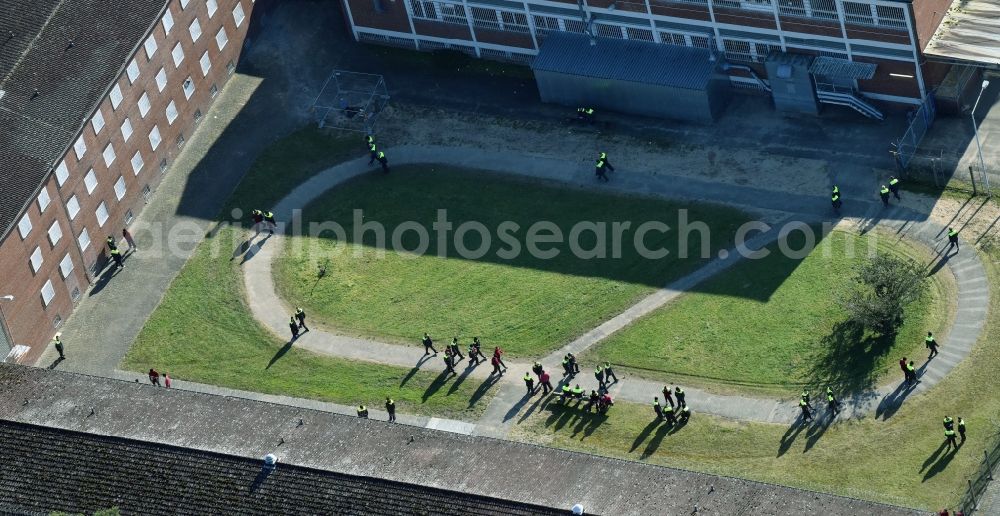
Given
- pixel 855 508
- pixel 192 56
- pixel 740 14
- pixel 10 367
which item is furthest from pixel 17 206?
pixel 855 508

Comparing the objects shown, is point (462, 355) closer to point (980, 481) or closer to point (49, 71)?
point (980, 481)

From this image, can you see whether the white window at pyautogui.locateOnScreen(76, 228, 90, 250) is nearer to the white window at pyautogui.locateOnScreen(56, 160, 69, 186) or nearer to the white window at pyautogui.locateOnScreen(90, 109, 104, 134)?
the white window at pyautogui.locateOnScreen(56, 160, 69, 186)

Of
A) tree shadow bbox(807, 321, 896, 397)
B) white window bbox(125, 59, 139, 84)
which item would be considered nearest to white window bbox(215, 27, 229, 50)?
white window bbox(125, 59, 139, 84)

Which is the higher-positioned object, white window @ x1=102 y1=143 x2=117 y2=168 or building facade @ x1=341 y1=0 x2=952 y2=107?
building facade @ x1=341 y1=0 x2=952 y2=107

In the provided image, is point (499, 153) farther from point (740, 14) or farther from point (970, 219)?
point (970, 219)

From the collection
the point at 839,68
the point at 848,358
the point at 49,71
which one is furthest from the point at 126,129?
the point at 848,358

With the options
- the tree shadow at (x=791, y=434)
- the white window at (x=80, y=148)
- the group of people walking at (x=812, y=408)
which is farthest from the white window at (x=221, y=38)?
the tree shadow at (x=791, y=434)

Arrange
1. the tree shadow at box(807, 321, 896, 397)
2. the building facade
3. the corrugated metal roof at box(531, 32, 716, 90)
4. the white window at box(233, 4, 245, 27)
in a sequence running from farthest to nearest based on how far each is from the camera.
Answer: the white window at box(233, 4, 245, 27) < the corrugated metal roof at box(531, 32, 716, 90) < the building facade < the tree shadow at box(807, 321, 896, 397)
